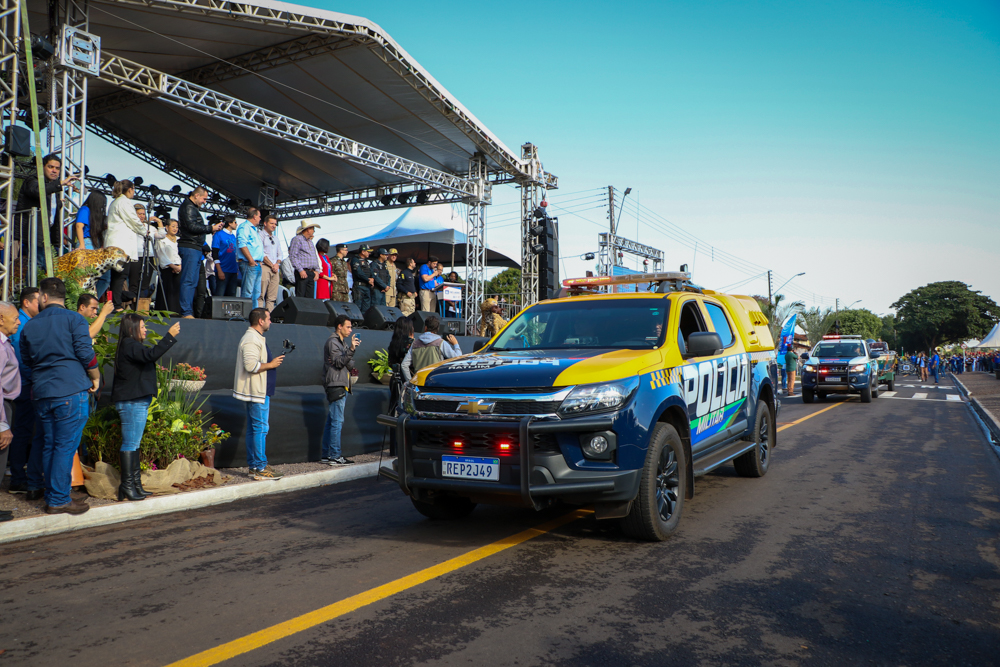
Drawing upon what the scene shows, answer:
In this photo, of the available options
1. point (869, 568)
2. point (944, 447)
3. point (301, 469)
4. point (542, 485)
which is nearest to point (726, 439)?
point (869, 568)

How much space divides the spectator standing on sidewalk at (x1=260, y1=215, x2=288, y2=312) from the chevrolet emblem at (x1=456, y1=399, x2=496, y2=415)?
7529mm

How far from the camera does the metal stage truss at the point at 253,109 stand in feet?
41.1

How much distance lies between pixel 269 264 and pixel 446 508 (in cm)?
754

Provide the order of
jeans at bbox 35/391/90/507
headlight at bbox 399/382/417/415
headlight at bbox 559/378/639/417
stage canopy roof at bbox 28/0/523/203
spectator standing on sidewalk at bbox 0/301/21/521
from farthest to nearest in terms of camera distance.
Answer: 1. stage canopy roof at bbox 28/0/523/203
2. jeans at bbox 35/391/90/507
3. spectator standing on sidewalk at bbox 0/301/21/521
4. headlight at bbox 399/382/417/415
5. headlight at bbox 559/378/639/417

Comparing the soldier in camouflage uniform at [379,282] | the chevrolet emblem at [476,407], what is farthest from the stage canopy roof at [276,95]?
the chevrolet emblem at [476,407]

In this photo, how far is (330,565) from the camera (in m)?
4.46

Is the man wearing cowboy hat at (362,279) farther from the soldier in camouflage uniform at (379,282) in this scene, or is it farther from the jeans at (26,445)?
the jeans at (26,445)

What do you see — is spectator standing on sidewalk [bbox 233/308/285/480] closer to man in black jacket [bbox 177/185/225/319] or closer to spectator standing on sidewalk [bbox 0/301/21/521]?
spectator standing on sidewalk [bbox 0/301/21/521]

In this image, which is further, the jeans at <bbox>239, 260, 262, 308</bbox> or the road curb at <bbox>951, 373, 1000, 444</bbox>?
the road curb at <bbox>951, 373, 1000, 444</bbox>

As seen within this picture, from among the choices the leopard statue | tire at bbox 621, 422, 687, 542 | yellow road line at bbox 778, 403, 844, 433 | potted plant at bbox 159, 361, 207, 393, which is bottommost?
yellow road line at bbox 778, 403, 844, 433

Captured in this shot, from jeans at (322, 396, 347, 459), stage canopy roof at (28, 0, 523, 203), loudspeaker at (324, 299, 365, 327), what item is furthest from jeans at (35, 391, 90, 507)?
stage canopy roof at (28, 0, 523, 203)

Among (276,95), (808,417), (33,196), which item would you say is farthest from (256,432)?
(276,95)

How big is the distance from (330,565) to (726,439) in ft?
13.4

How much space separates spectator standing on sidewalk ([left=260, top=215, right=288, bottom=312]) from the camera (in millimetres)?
11344
